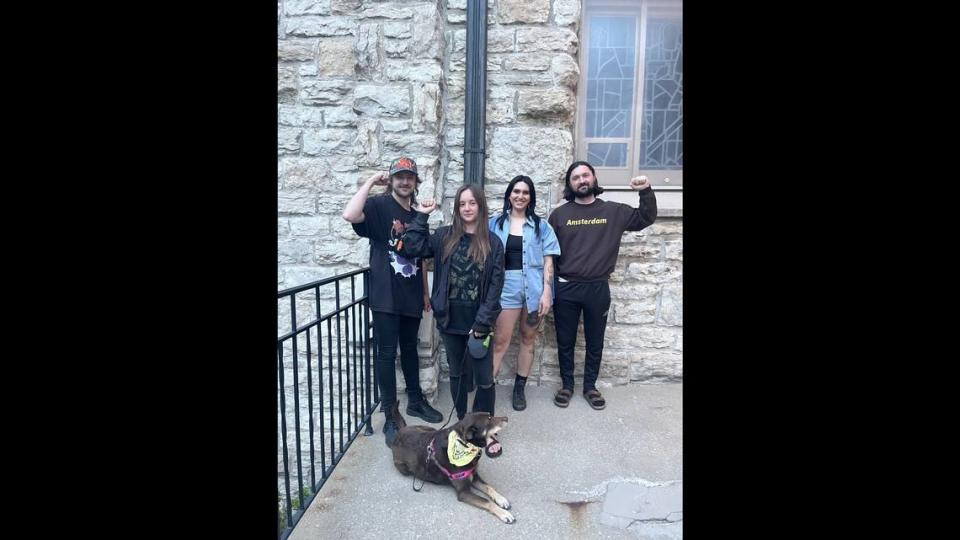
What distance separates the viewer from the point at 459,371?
3.05 m

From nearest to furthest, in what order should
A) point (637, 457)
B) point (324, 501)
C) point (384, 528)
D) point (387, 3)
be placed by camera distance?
1. point (384, 528)
2. point (324, 501)
3. point (637, 457)
4. point (387, 3)

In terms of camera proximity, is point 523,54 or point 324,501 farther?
point 523,54

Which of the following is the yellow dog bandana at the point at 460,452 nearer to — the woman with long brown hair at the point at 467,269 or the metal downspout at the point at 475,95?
the woman with long brown hair at the point at 467,269

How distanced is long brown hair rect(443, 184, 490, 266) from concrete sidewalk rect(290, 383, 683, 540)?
4.23 feet

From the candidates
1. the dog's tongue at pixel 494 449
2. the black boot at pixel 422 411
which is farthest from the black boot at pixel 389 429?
the dog's tongue at pixel 494 449

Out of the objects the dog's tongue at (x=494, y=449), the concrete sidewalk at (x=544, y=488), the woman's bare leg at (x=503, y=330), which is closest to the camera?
the concrete sidewalk at (x=544, y=488)

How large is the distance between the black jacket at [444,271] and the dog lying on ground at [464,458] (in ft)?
2.09

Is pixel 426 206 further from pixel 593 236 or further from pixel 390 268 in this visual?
pixel 593 236

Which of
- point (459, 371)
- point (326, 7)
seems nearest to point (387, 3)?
point (326, 7)

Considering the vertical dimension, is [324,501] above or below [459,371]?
below

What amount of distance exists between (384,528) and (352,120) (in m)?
3.01

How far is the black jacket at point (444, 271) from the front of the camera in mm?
2801

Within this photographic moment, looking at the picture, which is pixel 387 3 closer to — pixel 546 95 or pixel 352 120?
pixel 352 120

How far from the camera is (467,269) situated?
9.45ft
